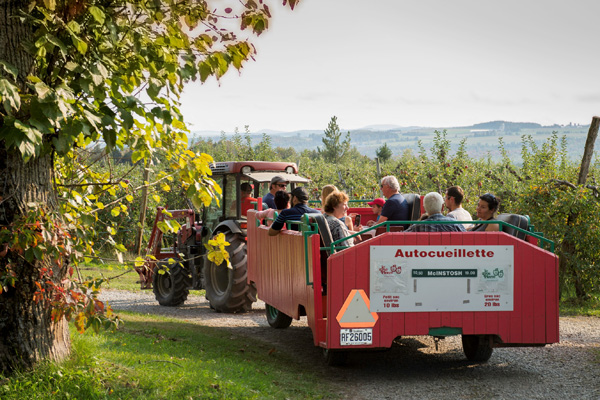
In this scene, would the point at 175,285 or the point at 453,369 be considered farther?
the point at 175,285

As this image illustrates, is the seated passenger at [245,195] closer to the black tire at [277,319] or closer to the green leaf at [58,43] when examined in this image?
the black tire at [277,319]

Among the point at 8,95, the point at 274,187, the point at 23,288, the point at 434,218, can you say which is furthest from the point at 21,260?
the point at 274,187

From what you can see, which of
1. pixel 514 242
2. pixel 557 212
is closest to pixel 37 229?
pixel 514 242

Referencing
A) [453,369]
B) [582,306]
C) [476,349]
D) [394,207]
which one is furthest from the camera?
[582,306]

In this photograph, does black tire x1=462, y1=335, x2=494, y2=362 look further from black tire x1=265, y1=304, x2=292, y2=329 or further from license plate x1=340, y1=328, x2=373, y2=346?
black tire x1=265, y1=304, x2=292, y2=329

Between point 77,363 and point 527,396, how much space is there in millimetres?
3952

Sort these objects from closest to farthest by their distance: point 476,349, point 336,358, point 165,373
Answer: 1. point 165,373
2. point 336,358
3. point 476,349

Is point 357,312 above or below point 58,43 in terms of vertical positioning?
below

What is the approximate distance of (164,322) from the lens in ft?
37.0

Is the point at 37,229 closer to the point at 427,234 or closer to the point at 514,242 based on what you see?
the point at 427,234

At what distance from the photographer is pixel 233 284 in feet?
41.5

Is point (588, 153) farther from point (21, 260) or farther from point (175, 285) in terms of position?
point (21, 260)

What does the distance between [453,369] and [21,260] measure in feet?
14.7

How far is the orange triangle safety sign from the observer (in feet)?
23.7
